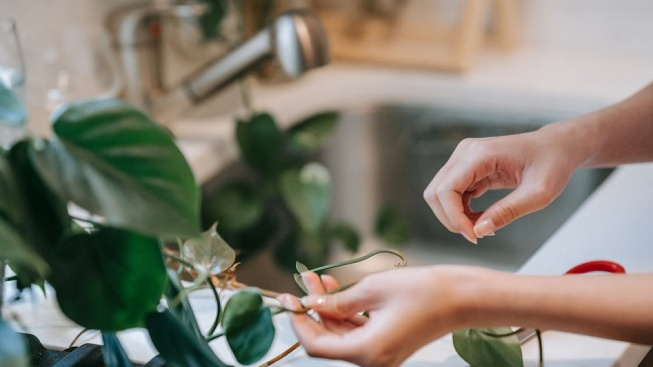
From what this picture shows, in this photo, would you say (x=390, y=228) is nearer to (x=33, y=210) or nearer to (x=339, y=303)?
(x=339, y=303)

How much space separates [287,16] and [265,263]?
1.50ft

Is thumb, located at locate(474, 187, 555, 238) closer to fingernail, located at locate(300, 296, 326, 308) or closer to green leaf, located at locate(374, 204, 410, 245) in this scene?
fingernail, located at locate(300, 296, 326, 308)

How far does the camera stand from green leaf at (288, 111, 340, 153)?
1.26 metres

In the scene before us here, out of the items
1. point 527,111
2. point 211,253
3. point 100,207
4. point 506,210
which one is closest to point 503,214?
point 506,210

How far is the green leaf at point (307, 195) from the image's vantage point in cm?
125

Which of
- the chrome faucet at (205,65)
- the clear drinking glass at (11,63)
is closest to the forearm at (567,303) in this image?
the clear drinking glass at (11,63)

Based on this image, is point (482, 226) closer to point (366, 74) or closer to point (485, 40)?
point (366, 74)

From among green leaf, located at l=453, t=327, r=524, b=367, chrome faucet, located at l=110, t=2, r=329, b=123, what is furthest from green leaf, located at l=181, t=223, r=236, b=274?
chrome faucet, located at l=110, t=2, r=329, b=123

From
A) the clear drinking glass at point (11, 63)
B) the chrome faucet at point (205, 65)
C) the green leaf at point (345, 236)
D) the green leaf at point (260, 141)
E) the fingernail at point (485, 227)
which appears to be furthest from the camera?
the green leaf at point (345, 236)

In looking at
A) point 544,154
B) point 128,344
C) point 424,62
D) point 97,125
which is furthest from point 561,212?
point 97,125

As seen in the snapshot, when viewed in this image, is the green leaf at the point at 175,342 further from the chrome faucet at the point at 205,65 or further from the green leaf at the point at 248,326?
the chrome faucet at the point at 205,65

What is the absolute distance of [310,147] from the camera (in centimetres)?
126

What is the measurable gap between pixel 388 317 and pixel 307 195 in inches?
31.1

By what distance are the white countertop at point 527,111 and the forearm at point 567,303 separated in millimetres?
87
